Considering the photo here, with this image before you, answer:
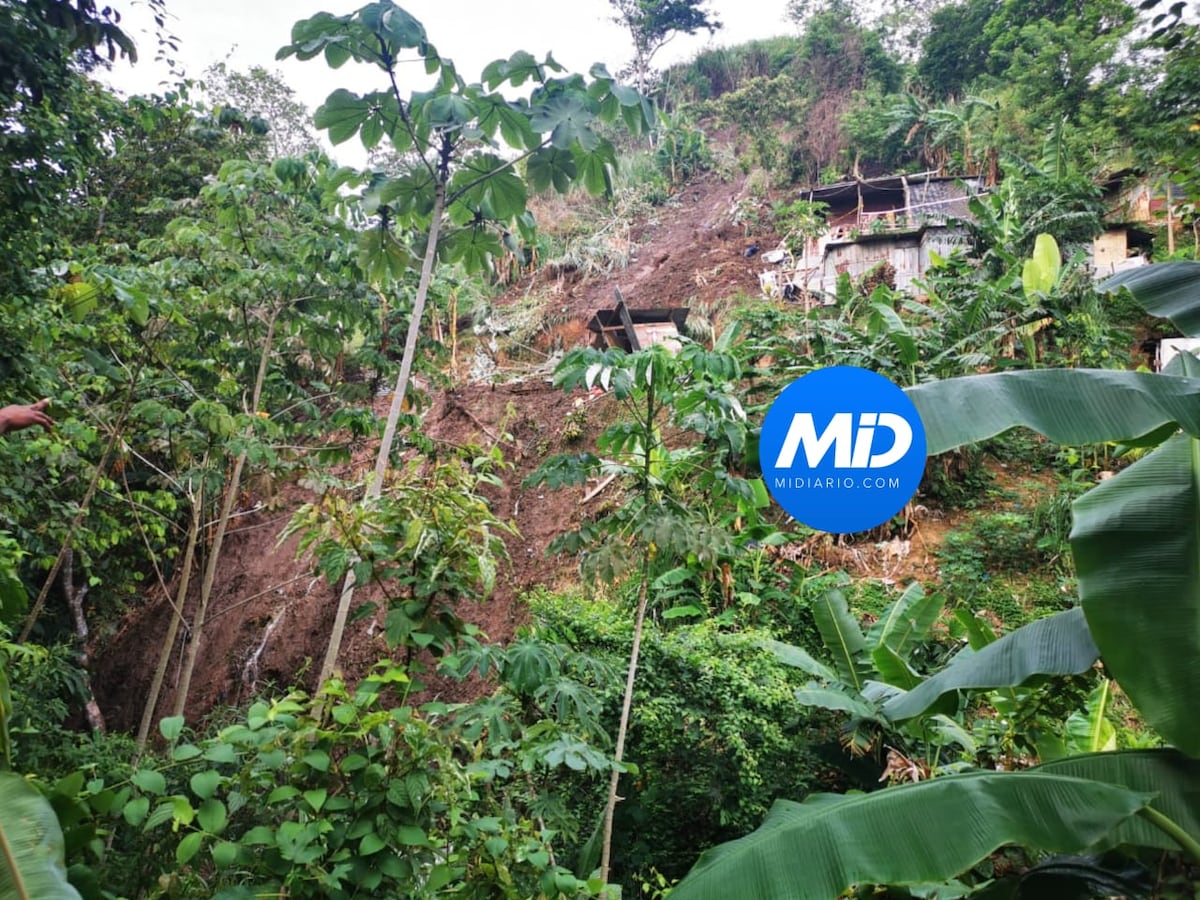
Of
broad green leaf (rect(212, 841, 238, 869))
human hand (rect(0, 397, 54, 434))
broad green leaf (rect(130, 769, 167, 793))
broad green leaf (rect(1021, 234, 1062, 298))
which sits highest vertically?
broad green leaf (rect(1021, 234, 1062, 298))

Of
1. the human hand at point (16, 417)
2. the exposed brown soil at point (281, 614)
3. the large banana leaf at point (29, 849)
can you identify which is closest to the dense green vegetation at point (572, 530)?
the large banana leaf at point (29, 849)

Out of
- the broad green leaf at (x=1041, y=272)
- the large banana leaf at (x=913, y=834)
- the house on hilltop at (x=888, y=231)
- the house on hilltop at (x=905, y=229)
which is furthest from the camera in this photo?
the house on hilltop at (x=888, y=231)

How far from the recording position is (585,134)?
137 centimetres

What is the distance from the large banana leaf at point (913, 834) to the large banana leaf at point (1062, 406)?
563 millimetres

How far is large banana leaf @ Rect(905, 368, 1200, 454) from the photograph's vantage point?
1.07m

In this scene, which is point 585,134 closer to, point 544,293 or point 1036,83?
point 544,293

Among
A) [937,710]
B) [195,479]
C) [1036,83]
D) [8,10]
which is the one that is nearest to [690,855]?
[937,710]

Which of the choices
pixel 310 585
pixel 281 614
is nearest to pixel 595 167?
pixel 310 585

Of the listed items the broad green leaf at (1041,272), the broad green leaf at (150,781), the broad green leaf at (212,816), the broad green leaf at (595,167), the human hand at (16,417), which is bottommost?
the broad green leaf at (212,816)

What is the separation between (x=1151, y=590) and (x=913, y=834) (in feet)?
1.96

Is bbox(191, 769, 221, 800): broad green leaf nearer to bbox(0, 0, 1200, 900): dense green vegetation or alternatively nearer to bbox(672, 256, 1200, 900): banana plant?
bbox(0, 0, 1200, 900): dense green vegetation

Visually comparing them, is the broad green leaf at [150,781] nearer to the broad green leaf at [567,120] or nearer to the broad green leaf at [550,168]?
the broad green leaf at [567,120]

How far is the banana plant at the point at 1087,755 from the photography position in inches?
39.9

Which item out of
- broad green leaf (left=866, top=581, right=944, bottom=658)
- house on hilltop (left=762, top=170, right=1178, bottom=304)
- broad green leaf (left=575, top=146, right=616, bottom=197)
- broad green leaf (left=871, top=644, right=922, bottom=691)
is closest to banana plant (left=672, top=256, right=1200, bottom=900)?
broad green leaf (left=871, top=644, right=922, bottom=691)
